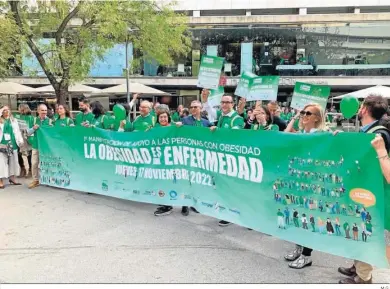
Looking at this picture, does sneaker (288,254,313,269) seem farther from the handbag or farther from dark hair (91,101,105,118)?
the handbag

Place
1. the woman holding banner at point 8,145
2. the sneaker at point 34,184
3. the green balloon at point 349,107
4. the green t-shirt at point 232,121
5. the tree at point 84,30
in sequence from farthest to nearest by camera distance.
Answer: the tree at point 84,30 < the woman holding banner at point 8,145 < the sneaker at point 34,184 < the green t-shirt at point 232,121 < the green balloon at point 349,107

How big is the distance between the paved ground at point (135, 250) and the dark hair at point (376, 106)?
1.64 m

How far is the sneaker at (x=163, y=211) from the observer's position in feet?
18.5

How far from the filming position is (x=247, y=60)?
32156 mm

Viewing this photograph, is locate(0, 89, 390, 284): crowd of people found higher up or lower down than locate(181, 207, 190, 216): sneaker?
higher up

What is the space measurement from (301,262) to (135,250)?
1895 mm

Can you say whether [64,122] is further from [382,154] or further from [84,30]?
[382,154]

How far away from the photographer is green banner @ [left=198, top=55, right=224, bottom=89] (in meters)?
7.05

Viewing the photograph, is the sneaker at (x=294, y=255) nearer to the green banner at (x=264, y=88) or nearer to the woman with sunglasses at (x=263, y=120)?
the woman with sunglasses at (x=263, y=120)

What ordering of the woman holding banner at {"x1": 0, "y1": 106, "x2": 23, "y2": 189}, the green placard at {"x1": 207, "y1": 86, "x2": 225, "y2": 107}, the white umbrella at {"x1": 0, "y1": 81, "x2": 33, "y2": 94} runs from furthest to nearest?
the white umbrella at {"x1": 0, "y1": 81, "x2": 33, "y2": 94}
the green placard at {"x1": 207, "y1": 86, "x2": 225, "y2": 107}
the woman holding banner at {"x1": 0, "y1": 106, "x2": 23, "y2": 189}

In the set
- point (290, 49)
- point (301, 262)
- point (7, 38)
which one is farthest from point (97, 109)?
point (290, 49)

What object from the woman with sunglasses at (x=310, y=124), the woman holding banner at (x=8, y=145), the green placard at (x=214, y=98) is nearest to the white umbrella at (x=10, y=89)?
the woman holding banner at (x=8, y=145)

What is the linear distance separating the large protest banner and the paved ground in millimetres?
319

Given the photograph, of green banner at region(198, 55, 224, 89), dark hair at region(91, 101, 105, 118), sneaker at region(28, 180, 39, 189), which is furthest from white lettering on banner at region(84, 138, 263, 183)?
green banner at region(198, 55, 224, 89)
